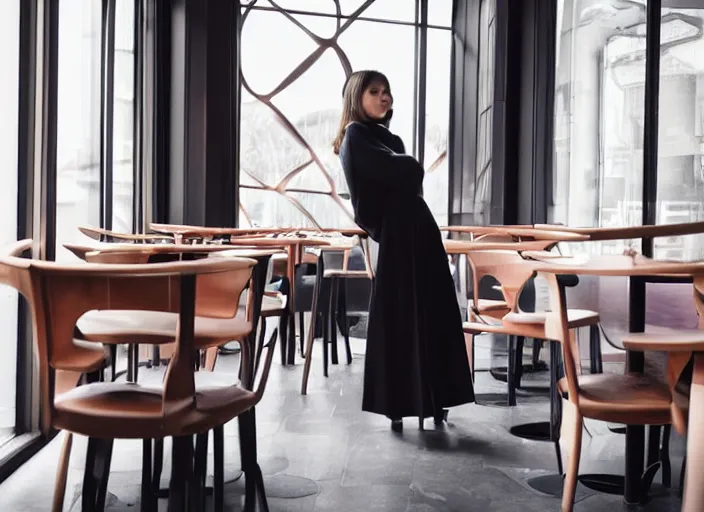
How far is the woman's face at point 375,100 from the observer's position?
3.05 metres

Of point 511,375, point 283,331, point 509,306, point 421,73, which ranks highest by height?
point 421,73

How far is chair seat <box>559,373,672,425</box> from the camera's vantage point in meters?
1.75

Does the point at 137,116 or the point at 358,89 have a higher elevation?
the point at 137,116

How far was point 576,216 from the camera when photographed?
4785 mm

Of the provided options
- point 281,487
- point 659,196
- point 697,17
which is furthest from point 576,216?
point 281,487

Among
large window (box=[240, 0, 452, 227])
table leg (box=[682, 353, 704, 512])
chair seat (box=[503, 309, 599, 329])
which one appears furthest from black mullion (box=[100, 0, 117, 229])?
table leg (box=[682, 353, 704, 512])

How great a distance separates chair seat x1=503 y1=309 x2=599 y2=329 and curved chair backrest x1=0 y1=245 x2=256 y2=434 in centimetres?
122

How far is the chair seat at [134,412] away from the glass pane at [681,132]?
2550 millimetres

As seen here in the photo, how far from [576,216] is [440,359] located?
2.14 meters

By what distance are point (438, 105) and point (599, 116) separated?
7.18 ft

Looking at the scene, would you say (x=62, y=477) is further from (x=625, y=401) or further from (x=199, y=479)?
(x=625, y=401)

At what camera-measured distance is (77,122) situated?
12.2ft

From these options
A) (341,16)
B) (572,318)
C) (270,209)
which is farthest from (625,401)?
(341,16)

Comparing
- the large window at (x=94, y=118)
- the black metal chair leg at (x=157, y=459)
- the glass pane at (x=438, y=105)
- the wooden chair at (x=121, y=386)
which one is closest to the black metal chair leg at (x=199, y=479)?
the wooden chair at (x=121, y=386)
